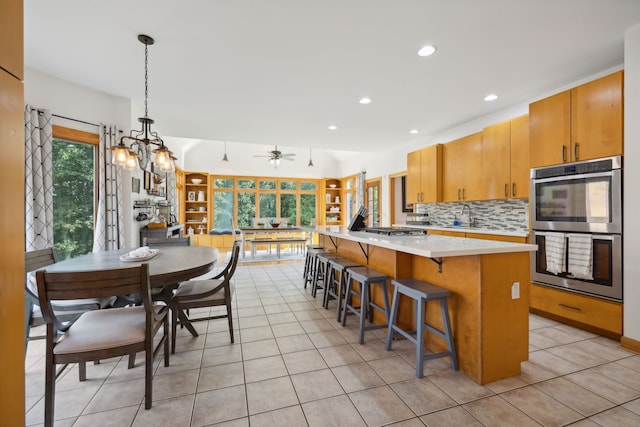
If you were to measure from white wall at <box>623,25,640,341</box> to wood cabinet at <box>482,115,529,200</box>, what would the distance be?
3.43 ft

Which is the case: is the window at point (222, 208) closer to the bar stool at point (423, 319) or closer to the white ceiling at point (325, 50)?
the white ceiling at point (325, 50)

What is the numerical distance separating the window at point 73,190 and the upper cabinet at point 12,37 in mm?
2962

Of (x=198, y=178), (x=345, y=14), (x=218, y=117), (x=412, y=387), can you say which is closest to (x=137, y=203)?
(x=218, y=117)

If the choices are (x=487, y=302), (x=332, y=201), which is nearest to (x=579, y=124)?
(x=487, y=302)

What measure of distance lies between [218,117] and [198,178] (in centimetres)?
546

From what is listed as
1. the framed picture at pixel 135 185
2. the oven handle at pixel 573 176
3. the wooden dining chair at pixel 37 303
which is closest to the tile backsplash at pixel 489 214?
the oven handle at pixel 573 176

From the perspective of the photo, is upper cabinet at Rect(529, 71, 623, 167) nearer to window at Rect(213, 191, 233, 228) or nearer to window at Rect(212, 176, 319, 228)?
window at Rect(212, 176, 319, 228)

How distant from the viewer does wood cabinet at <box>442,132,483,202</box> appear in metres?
4.18

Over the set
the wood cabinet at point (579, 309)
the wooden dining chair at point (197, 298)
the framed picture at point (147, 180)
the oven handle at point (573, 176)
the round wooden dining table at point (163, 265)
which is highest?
the framed picture at point (147, 180)

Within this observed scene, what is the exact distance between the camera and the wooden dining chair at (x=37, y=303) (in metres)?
1.92

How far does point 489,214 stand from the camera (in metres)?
4.36

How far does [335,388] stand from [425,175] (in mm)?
4263

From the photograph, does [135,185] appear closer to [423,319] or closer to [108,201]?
[108,201]

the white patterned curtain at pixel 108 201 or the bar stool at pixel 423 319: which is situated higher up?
the white patterned curtain at pixel 108 201
